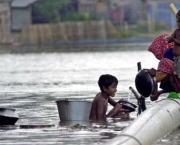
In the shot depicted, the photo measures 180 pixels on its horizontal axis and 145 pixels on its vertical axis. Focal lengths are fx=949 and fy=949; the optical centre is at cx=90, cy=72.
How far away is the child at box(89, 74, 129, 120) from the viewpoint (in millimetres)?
14703

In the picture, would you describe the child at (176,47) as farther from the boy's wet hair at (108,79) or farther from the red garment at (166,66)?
the boy's wet hair at (108,79)

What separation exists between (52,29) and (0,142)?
72.1 m

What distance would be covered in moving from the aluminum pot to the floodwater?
0.49ft

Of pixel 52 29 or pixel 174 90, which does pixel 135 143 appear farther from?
pixel 52 29

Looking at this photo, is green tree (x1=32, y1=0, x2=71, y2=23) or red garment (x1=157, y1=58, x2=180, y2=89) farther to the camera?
green tree (x1=32, y1=0, x2=71, y2=23)

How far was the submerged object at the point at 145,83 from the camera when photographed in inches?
578

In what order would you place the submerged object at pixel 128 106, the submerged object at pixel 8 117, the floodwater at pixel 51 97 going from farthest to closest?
1. the submerged object at pixel 128 106
2. the submerged object at pixel 8 117
3. the floodwater at pixel 51 97

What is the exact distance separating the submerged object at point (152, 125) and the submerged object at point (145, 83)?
0.89 metres

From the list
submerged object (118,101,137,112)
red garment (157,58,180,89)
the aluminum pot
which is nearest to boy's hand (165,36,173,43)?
red garment (157,58,180,89)

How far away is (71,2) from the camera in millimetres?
92875

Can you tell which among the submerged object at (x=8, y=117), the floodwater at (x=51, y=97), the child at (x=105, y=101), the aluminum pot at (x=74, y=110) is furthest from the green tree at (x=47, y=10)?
the submerged object at (x=8, y=117)

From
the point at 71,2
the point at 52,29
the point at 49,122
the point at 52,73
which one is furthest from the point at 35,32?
the point at 49,122

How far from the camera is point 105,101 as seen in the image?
14.8 m

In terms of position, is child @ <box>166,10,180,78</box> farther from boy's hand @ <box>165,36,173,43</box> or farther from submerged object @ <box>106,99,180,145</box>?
submerged object @ <box>106,99,180,145</box>
